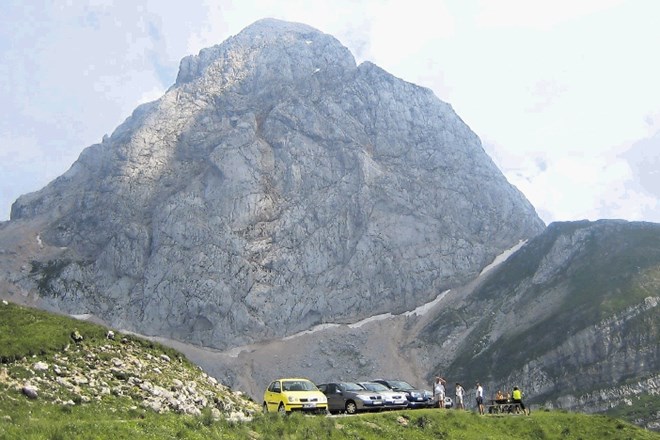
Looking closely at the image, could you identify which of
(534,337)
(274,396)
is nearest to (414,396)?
(274,396)

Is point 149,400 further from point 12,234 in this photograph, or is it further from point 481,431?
point 12,234

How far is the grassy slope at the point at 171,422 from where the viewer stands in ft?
65.1

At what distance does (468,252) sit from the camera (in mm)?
180000

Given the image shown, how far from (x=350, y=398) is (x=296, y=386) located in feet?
15.6

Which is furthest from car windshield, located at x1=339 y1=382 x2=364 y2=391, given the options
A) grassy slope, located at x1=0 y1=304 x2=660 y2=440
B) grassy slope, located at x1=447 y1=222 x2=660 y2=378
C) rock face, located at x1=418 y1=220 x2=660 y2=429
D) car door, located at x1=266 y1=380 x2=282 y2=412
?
grassy slope, located at x1=447 y1=222 x2=660 y2=378

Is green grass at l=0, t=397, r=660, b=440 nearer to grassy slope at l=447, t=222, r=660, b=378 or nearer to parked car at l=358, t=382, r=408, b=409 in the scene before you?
parked car at l=358, t=382, r=408, b=409

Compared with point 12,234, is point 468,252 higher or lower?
lower

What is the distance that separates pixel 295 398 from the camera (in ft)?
111

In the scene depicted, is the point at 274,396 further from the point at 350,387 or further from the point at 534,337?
the point at 534,337

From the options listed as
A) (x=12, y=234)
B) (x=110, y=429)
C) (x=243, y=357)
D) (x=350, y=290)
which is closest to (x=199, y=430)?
(x=110, y=429)

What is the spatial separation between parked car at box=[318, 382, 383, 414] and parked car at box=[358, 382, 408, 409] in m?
0.46

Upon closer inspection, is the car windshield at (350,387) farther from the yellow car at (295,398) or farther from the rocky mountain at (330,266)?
the rocky mountain at (330,266)

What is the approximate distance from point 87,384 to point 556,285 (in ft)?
455

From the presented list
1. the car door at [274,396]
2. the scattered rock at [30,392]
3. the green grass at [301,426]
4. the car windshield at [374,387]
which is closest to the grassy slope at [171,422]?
the green grass at [301,426]
